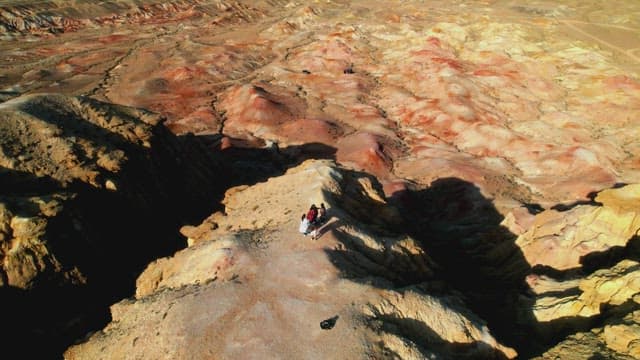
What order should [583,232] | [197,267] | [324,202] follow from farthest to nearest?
[583,232] → [324,202] → [197,267]

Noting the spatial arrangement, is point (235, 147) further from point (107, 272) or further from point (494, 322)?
point (494, 322)

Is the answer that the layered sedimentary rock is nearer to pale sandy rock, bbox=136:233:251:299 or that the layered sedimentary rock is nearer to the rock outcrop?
pale sandy rock, bbox=136:233:251:299

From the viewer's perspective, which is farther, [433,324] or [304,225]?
[304,225]

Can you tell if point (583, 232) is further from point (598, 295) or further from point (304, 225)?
point (304, 225)

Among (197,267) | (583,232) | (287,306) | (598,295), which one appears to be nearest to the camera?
(287,306)

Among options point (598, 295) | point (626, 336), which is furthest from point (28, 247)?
point (598, 295)

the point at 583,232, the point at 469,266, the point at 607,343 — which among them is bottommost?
the point at 469,266

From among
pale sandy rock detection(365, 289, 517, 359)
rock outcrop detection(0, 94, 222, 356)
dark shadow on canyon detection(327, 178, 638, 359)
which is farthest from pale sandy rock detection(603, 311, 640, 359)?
rock outcrop detection(0, 94, 222, 356)

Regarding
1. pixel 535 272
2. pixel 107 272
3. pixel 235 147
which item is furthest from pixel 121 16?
pixel 535 272

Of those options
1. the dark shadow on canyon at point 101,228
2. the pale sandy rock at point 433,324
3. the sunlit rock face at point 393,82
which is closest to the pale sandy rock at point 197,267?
the dark shadow on canyon at point 101,228
